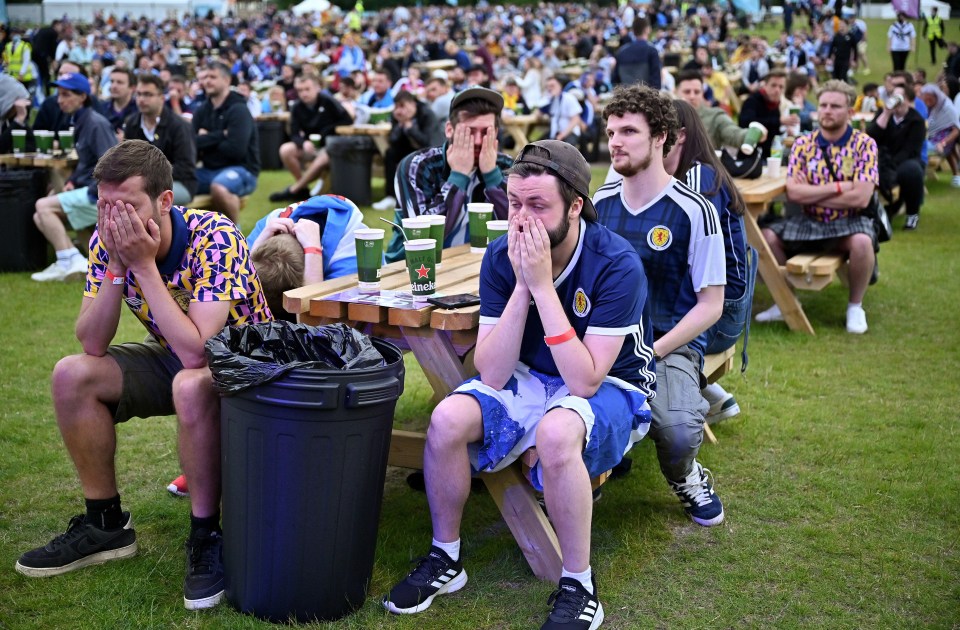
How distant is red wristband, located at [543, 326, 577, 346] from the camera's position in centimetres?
284

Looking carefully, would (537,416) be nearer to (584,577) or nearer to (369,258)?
(584,577)

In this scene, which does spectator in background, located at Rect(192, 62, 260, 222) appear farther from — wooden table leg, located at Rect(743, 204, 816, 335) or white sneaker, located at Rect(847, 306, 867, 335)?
white sneaker, located at Rect(847, 306, 867, 335)

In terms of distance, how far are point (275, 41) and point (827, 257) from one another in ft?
89.3

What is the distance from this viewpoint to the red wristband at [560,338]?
2.84 m

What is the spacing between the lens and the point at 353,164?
10547 millimetres

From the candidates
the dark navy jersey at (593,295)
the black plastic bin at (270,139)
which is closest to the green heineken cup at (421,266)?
the dark navy jersey at (593,295)

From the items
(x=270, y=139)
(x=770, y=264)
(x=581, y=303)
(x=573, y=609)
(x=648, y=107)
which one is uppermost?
(x=648, y=107)

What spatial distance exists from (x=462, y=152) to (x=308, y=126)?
7327mm

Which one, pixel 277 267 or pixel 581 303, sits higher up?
pixel 581 303

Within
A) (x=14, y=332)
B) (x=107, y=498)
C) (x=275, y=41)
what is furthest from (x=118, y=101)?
(x=275, y=41)

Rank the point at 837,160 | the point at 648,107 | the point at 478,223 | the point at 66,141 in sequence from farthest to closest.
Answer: the point at 66,141 < the point at 837,160 < the point at 478,223 < the point at 648,107

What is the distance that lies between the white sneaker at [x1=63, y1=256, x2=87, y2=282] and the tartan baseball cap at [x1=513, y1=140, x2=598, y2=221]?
213 inches

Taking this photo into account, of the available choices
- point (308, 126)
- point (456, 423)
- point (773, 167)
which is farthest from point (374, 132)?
point (456, 423)

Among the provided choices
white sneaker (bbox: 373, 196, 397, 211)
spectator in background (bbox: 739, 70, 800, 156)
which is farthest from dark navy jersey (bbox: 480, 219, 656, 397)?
white sneaker (bbox: 373, 196, 397, 211)
